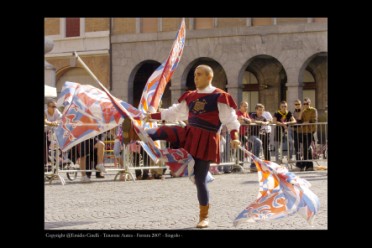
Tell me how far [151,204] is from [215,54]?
23028 millimetres

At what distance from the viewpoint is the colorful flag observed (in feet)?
35.1

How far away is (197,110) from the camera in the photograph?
9.01 m

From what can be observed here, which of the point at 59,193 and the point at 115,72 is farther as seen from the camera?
the point at 115,72

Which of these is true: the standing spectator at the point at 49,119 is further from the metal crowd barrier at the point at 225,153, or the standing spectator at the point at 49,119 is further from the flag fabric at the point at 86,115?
the flag fabric at the point at 86,115

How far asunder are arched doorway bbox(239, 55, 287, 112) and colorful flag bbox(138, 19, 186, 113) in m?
24.5

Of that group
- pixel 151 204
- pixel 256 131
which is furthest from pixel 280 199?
pixel 256 131

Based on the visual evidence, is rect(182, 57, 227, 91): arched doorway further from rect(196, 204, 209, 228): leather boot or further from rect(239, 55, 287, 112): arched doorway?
rect(196, 204, 209, 228): leather boot

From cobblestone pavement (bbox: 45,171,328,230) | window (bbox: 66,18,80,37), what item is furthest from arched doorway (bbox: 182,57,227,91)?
cobblestone pavement (bbox: 45,171,328,230)

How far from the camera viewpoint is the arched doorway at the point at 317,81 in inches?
1383

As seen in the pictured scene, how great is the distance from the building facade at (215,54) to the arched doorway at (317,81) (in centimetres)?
4
